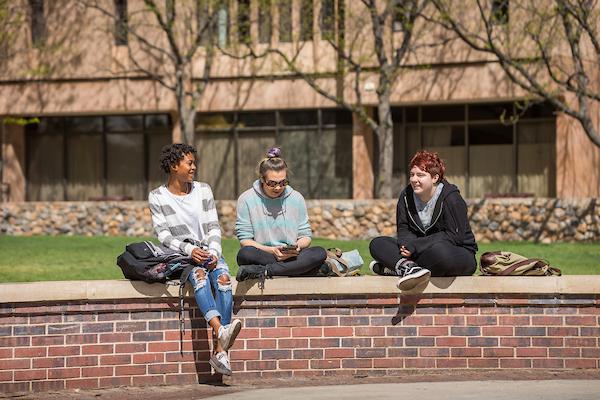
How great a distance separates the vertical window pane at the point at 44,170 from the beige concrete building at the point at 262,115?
0.19 feet

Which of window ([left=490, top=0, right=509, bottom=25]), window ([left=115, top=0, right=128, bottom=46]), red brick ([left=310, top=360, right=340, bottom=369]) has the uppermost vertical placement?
window ([left=115, top=0, right=128, bottom=46])

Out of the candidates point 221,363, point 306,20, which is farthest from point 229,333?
point 306,20

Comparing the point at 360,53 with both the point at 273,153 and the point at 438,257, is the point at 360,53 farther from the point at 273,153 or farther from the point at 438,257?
the point at 438,257

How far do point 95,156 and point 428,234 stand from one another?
2624 cm

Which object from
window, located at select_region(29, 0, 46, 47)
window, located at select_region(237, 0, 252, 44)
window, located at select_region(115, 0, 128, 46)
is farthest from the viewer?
window, located at select_region(29, 0, 46, 47)

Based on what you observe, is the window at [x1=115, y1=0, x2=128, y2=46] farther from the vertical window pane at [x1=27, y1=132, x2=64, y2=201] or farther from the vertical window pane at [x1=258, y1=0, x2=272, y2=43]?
the vertical window pane at [x1=27, y1=132, x2=64, y2=201]

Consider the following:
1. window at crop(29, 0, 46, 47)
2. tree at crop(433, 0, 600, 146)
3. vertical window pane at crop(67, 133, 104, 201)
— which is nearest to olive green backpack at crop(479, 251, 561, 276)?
tree at crop(433, 0, 600, 146)

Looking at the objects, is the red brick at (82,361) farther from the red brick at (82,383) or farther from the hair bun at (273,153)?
the hair bun at (273,153)

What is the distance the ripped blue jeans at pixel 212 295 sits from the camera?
9.54m

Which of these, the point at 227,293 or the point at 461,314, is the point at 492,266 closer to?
the point at 461,314

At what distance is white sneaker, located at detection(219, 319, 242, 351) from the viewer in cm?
931

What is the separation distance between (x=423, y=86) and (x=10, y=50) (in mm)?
11222

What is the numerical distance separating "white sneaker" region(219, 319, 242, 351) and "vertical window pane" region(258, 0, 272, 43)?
70.1 ft

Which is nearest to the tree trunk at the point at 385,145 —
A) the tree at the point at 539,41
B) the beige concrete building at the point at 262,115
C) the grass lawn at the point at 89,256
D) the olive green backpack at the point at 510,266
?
the beige concrete building at the point at 262,115
